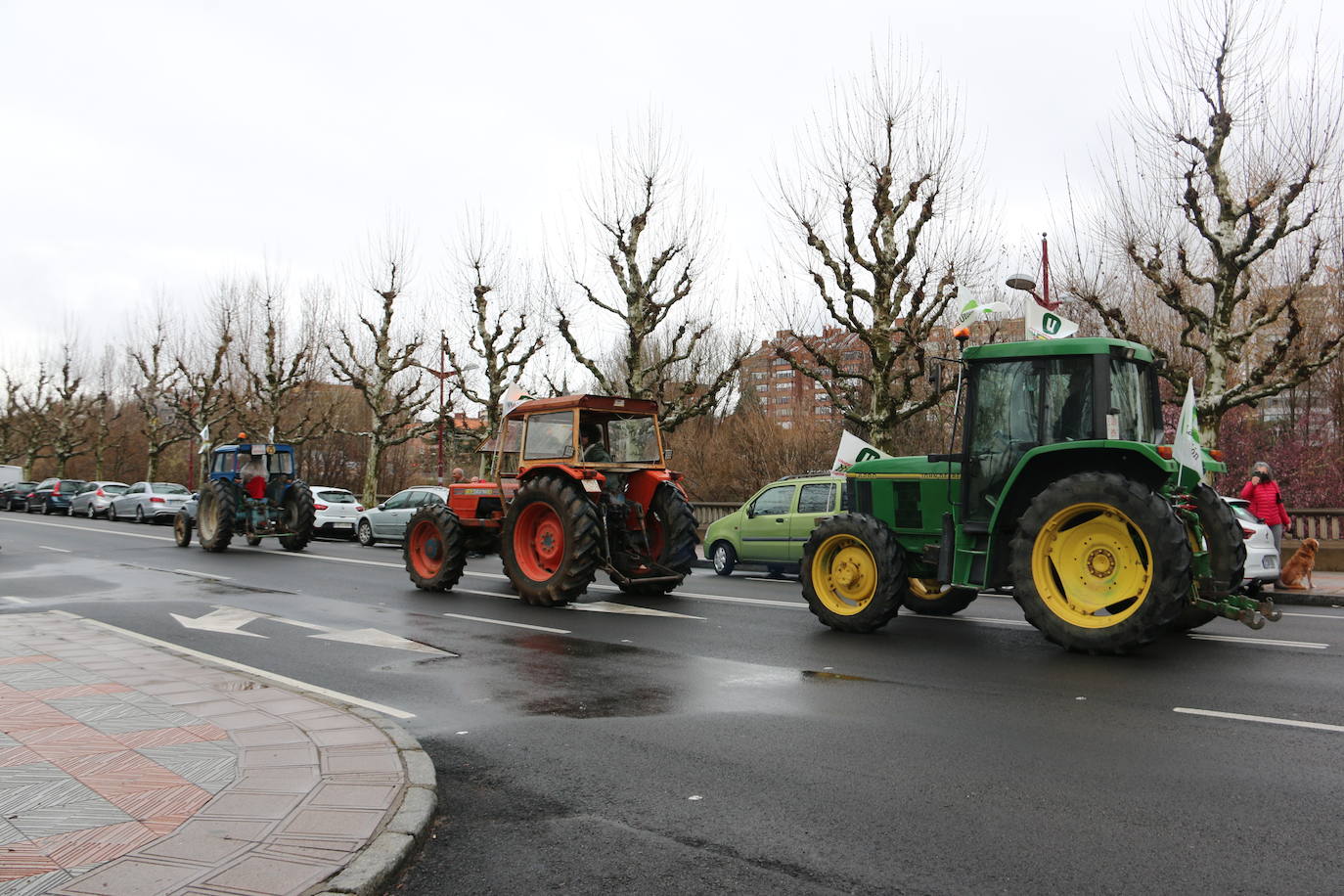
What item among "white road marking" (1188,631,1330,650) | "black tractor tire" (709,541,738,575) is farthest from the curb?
"black tractor tire" (709,541,738,575)

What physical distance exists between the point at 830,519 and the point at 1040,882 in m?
6.32

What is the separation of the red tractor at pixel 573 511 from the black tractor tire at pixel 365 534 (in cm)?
1221

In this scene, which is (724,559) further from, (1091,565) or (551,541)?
(1091,565)

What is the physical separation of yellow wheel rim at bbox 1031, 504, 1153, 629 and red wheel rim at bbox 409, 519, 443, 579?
8741 mm

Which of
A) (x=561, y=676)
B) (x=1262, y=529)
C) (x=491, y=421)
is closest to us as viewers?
(x=561, y=676)

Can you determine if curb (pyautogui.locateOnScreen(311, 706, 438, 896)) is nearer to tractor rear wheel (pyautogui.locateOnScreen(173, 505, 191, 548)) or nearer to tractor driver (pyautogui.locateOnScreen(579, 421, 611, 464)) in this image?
tractor driver (pyautogui.locateOnScreen(579, 421, 611, 464))

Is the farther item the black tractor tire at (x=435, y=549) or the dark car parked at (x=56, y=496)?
the dark car parked at (x=56, y=496)

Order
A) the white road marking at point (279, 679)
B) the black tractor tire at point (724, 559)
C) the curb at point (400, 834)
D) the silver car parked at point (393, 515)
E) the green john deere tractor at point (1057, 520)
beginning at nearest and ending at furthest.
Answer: the curb at point (400, 834)
the white road marking at point (279, 679)
the green john deere tractor at point (1057, 520)
the black tractor tire at point (724, 559)
the silver car parked at point (393, 515)

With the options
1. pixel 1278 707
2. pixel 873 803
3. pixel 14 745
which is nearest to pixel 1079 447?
pixel 1278 707

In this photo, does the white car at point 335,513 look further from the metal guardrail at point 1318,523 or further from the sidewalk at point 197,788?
the metal guardrail at point 1318,523

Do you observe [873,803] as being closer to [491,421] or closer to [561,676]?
[561,676]

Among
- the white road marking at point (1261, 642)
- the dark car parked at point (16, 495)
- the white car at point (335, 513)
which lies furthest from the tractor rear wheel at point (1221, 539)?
the dark car parked at point (16, 495)

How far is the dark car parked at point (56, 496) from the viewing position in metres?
42.8

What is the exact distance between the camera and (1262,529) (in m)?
13.1
